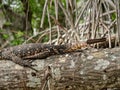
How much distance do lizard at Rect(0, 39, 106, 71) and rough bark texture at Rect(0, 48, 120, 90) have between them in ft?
0.28

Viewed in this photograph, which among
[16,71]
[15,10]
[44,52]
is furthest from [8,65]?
[15,10]

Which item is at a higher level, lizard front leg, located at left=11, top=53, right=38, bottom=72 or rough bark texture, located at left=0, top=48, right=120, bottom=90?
lizard front leg, located at left=11, top=53, right=38, bottom=72

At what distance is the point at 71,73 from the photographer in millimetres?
3719

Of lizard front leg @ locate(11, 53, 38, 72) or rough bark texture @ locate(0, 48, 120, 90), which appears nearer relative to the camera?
rough bark texture @ locate(0, 48, 120, 90)

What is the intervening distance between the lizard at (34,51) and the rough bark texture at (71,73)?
0.28 feet

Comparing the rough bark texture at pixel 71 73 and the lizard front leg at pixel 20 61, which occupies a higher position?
the lizard front leg at pixel 20 61

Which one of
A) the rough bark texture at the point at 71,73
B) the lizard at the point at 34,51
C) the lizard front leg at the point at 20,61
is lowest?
the rough bark texture at the point at 71,73

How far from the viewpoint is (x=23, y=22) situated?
8406mm

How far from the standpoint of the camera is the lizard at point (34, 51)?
3953 millimetres

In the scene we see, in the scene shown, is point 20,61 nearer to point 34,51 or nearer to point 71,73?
point 34,51

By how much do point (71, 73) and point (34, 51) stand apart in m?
0.61

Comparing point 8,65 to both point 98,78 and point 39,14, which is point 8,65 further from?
point 39,14

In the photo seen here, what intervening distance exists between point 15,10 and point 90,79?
484 centimetres

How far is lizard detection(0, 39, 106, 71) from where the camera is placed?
13.0 feet
